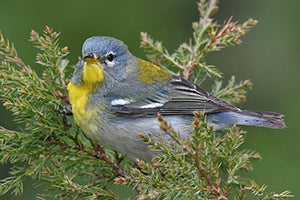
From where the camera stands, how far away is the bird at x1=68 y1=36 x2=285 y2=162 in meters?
3.41

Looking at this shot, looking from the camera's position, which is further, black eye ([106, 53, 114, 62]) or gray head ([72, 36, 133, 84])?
black eye ([106, 53, 114, 62])

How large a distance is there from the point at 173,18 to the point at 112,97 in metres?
2.03

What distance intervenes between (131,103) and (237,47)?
8.64ft

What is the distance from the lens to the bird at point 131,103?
341 centimetres

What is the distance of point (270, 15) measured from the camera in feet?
18.0

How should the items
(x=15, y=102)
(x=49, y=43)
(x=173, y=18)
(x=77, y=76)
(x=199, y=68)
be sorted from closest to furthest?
(x=15, y=102)
(x=49, y=43)
(x=77, y=76)
(x=199, y=68)
(x=173, y=18)

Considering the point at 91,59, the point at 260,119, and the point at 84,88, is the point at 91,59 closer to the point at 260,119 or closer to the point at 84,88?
the point at 84,88

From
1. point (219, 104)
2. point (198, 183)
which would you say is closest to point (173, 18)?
point (219, 104)

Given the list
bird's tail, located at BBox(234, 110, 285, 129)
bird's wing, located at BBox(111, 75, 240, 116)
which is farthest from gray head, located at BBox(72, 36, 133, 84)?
bird's tail, located at BBox(234, 110, 285, 129)

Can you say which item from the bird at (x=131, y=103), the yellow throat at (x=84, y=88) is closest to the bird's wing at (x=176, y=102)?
the bird at (x=131, y=103)

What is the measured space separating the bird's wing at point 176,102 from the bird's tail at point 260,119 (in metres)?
0.08

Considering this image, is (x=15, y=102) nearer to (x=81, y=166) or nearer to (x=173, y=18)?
(x=81, y=166)

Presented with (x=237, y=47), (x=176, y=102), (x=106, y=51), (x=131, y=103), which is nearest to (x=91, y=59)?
A: (x=106, y=51)

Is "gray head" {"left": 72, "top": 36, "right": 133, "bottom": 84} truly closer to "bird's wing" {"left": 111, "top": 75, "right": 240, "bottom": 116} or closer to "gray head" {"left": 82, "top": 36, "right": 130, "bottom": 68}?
"gray head" {"left": 82, "top": 36, "right": 130, "bottom": 68}
